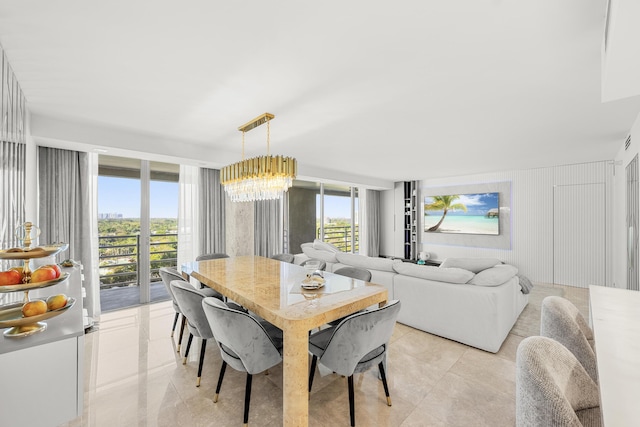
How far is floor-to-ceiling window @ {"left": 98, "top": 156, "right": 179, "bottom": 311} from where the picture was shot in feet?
12.8

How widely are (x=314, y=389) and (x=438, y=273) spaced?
173cm

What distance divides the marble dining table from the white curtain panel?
1.45 meters

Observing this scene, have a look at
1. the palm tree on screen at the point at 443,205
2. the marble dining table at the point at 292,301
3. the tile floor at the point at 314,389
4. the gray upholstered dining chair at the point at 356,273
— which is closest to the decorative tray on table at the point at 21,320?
the marble dining table at the point at 292,301

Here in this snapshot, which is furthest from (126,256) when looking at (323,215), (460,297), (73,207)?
(460,297)

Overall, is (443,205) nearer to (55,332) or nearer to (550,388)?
(550,388)

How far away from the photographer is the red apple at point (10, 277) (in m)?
1.03

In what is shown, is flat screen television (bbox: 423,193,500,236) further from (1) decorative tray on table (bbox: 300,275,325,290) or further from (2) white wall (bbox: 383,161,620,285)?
(1) decorative tray on table (bbox: 300,275,325,290)

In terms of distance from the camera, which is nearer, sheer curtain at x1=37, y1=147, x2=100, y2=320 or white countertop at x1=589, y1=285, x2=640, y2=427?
white countertop at x1=589, y1=285, x2=640, y2=427

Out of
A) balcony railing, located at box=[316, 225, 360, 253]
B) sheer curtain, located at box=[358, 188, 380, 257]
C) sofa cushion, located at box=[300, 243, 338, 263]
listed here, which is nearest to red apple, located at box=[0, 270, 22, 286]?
sofa cushion, located at box=[300, 243, 338, 263]

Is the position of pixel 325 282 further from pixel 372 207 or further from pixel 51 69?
pixel 372 207

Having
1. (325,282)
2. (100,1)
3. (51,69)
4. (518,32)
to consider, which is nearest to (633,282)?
(518,32)

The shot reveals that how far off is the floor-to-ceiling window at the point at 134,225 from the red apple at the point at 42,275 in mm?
3261

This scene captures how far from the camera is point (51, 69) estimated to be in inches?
73.8

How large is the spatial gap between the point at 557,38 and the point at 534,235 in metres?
5.21
